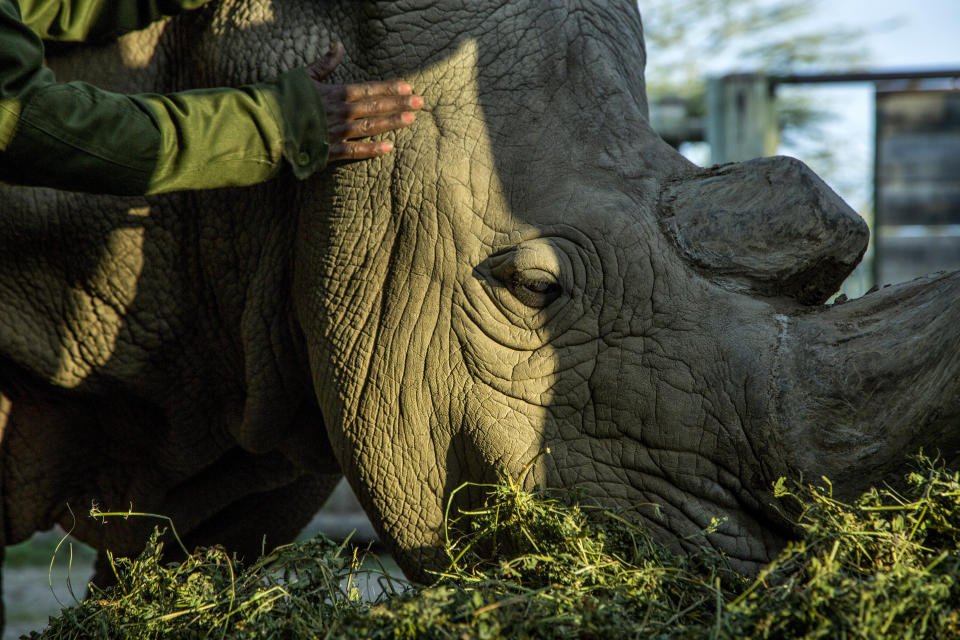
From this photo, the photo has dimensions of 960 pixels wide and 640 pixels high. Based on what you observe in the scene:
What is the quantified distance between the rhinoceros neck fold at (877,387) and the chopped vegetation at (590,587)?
72 mm

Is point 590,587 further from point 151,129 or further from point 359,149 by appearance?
point 151,129

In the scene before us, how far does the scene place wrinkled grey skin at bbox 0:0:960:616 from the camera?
97.4 inches

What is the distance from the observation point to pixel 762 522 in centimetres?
247

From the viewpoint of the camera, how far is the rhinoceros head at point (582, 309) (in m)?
2.42

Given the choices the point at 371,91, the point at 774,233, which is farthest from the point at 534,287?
the point at 371,91

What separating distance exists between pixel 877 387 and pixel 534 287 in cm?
88

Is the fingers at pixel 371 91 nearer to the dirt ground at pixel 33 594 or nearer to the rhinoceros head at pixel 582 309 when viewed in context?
the rhinoceros head at pixel 582 309

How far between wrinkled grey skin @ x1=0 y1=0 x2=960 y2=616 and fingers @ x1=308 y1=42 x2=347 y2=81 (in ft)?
0.16

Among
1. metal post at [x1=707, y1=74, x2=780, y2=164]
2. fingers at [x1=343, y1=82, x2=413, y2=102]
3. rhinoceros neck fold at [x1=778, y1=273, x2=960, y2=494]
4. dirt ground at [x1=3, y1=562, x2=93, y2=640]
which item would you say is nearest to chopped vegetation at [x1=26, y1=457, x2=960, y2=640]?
rhinoceros neck fold at [x1=778, y1=273, x2=960, y2=494]

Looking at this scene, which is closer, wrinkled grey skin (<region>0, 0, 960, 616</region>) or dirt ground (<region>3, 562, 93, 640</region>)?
wrinkled grey skin (<region>0, 0, 960, 616</region>)

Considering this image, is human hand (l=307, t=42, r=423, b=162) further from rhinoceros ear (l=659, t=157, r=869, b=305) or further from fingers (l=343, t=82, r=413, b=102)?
rhinoceros ear (l=659, t=157, r=869, b=305)

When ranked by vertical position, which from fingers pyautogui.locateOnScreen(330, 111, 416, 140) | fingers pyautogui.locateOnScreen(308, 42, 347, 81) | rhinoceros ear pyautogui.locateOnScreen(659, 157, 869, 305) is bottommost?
rhinoceros ear pyautogui.locateOnScreen(659, 157, 869, 305)

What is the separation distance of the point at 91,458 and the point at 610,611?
2.53 metres

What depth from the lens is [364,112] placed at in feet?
9.64
